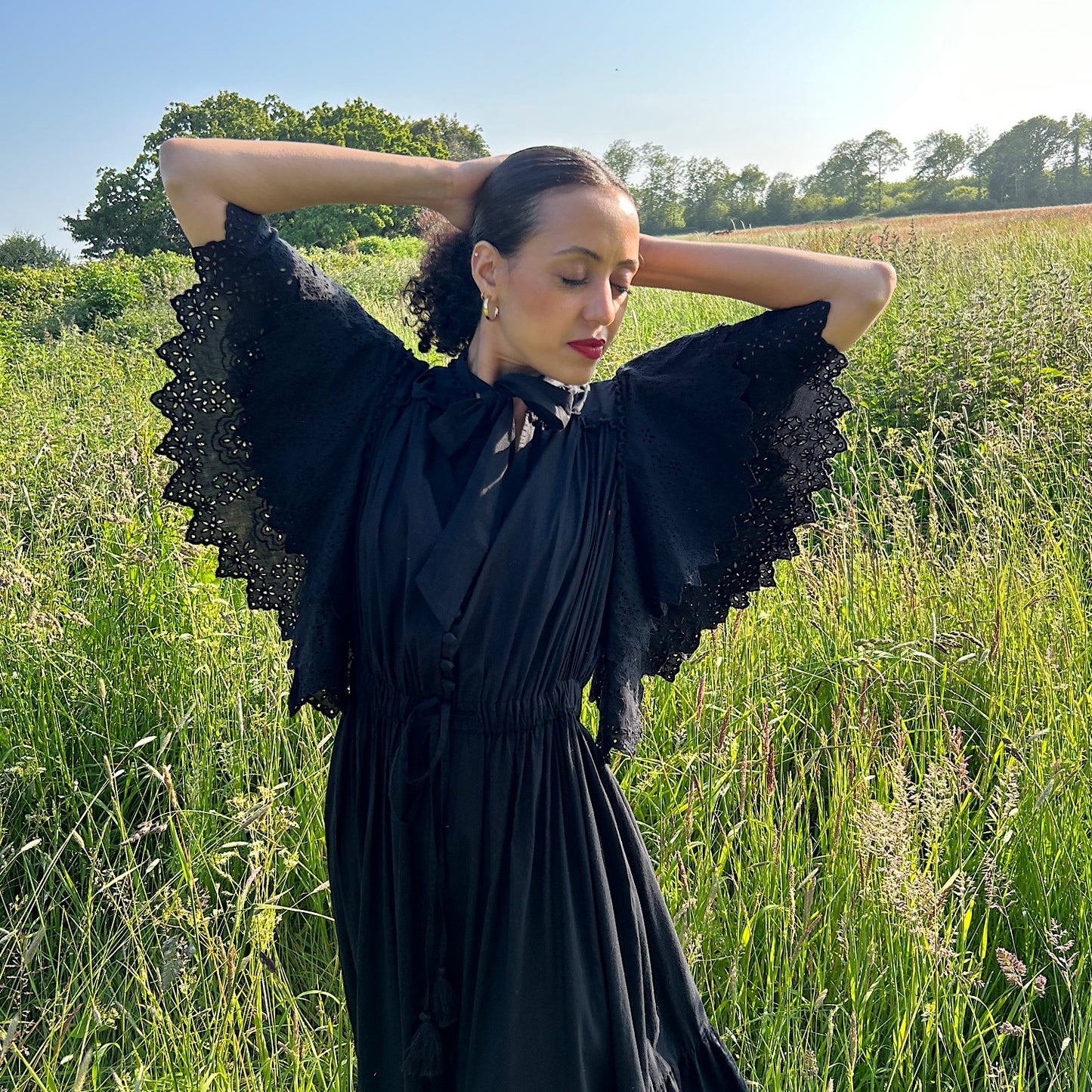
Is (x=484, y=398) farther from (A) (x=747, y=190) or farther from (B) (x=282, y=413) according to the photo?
(A) (x=747, y=190)

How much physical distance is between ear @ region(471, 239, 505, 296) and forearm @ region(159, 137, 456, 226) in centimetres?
13

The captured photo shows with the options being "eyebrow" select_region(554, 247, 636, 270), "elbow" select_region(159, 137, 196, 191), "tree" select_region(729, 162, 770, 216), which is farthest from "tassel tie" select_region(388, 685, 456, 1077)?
"tree" select_region(729, 162, 770, 216)

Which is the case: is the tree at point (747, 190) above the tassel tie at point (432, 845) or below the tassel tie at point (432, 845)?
above

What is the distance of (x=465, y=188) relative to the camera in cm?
138

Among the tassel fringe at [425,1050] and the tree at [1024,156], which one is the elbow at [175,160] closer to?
the tassel fringe at [425,1050]

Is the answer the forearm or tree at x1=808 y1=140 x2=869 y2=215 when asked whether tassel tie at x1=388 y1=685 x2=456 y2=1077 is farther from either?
tree at x1=808 y1=140 x2=869 y2=215

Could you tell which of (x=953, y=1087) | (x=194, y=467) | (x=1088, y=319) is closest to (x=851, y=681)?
(x=953, y=1087)

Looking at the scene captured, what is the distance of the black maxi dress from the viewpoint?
1233 mm

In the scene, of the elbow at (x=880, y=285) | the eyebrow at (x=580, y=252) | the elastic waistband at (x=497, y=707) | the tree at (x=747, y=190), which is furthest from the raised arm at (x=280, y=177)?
the tree at (x=747, y=190)

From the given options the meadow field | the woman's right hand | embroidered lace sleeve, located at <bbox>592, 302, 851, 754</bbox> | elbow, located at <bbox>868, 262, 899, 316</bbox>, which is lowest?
the meadow field

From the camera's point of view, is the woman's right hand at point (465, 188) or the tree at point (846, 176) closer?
the woman's right hand at point (465, 188)

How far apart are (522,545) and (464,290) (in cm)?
51

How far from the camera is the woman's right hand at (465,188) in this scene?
137 centimetres

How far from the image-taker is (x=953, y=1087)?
1.68 m
